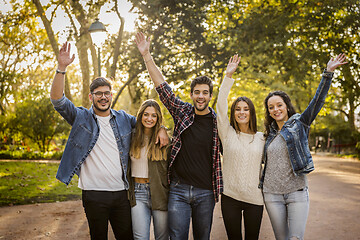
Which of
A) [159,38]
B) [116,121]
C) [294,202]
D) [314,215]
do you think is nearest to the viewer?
[294,202]

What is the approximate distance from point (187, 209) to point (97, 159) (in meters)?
1.10

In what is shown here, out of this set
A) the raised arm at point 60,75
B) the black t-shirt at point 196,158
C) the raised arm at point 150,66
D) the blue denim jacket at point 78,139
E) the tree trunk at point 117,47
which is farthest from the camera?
the tree trunk at point 117,47

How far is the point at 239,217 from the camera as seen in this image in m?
3.77

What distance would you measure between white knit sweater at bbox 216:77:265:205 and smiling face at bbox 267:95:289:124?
0.32 meters

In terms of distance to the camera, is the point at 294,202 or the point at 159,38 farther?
the point at 159,38

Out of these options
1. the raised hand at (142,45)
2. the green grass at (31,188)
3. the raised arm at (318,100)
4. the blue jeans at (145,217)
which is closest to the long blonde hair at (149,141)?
the blue jeans at (145,217)

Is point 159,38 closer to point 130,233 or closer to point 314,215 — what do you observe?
point 314,215

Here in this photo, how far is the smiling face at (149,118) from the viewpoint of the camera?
3926 mm

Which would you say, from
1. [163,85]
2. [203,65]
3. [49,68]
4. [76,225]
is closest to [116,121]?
[163,85]

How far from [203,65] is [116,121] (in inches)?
336

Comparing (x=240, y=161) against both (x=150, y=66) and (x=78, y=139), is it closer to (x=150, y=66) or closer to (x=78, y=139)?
(x=150, y=66)

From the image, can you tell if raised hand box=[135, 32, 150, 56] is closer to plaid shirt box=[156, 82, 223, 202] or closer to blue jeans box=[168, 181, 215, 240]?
plaid shirt box=[156, 82, 223, 202]

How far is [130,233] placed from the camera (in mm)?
3682

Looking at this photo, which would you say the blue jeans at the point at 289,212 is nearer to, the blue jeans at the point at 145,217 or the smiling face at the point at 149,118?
the blue jeans at the point at 145,217
